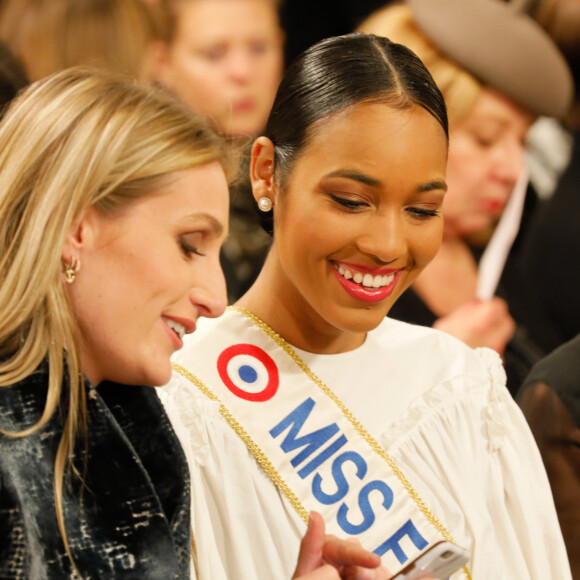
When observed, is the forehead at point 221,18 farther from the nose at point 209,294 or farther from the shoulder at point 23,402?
the shoulder at point 23,402

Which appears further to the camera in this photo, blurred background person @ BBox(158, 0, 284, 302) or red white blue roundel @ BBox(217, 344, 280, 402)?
blurred background person @ BBox(158, 0, 284, 302)

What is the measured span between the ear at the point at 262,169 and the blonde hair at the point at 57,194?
1.01ft

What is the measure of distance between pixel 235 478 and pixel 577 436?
0.75m

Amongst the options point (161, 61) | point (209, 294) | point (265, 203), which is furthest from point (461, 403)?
point (161, 61)

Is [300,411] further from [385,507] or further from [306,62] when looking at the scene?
[306,62]

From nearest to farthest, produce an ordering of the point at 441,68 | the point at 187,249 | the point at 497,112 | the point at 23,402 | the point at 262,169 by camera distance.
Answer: the point at 23,402
the point at 187,249
the point at 262,169
the point at 441,68
the point at 497,112

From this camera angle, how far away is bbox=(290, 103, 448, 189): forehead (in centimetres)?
147

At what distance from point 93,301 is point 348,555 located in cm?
45

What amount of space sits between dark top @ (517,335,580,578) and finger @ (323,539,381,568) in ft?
2.34

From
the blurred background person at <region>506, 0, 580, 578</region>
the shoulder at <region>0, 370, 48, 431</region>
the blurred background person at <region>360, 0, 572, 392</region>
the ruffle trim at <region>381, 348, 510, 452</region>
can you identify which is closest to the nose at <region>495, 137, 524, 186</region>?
the blurred background person at <region>360, 0, 572, 392</region>

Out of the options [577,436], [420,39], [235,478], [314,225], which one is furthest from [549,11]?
[235,478]

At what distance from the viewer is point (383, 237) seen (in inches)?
58.8

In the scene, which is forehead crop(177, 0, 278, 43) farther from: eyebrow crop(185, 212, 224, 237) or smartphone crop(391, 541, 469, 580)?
smartphone crop(391, 541, 469, 580)

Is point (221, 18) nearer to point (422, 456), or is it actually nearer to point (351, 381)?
point (351, 381)
